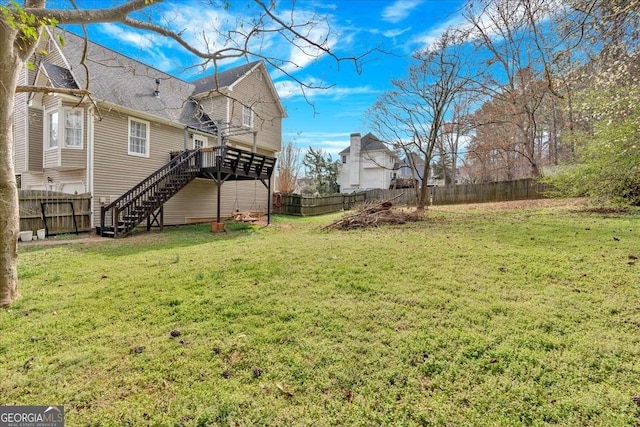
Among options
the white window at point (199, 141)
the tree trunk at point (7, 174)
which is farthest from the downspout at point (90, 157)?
the tree trunk at point (7, 174)

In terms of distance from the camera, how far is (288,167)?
24.1 meters

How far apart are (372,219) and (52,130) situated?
11905mm

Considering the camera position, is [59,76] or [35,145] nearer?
[59,76]

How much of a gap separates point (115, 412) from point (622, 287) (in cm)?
515

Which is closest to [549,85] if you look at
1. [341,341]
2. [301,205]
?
[341,341]

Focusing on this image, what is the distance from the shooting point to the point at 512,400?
6.32 feet

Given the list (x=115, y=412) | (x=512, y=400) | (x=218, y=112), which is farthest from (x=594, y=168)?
(x=218, y=112)

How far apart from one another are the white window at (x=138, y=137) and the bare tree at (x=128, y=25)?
305 inches

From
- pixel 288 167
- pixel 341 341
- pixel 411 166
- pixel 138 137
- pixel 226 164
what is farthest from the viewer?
pixel 288 167

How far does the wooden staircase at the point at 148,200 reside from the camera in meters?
9.73

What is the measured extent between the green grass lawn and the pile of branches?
395 cm

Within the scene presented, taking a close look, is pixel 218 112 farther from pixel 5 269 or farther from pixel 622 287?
pixel 622 287

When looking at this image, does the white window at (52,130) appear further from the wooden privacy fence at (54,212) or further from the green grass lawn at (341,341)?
the green grass lawn at (341,341)

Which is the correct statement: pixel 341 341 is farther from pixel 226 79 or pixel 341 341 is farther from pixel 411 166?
pixel 226 79
